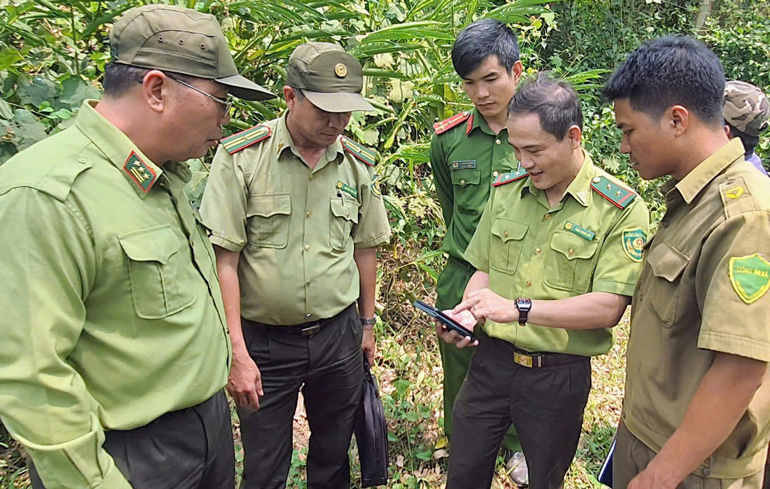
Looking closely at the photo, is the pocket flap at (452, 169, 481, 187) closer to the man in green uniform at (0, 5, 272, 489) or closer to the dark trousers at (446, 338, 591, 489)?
the dark trousers at (446, 338, 591, 489)

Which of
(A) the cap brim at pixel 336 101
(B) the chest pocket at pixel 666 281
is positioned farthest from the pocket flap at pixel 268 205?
(B) the chest pocket at pixel 666 281

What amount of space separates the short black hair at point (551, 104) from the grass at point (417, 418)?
187 cm

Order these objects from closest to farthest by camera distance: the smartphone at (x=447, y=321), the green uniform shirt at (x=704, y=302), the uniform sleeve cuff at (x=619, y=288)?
the green uniform shirt at (x=704, y=302), the uniform sleeve cuff at (x=619, y=288), the smartphone at (x=447, y=321)

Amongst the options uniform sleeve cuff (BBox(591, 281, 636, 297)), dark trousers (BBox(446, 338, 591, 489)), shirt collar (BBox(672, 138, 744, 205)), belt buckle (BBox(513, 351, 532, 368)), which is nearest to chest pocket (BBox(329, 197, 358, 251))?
dark trousers (BBox(446, 338, 591, 489))

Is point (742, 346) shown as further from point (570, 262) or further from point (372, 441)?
point (372, 441)

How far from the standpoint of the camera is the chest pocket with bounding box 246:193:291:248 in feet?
6.77

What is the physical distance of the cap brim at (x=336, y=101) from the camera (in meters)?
1.94

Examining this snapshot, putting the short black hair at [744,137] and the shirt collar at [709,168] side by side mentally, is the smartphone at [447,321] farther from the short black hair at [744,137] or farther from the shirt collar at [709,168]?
the short black hair at [744,137]

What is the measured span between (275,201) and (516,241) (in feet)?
3.03

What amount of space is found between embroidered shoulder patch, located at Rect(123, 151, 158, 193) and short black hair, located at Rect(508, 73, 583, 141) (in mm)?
1173

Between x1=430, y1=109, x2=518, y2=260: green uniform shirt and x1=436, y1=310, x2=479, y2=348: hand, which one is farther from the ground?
x1=430, y1=109, x2=518, y2=260: green uniform shirt

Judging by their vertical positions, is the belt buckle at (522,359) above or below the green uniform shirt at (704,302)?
below

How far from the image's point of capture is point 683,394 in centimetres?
140

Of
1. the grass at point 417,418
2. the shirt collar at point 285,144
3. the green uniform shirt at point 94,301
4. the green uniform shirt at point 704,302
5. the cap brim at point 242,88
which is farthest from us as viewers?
the grass at point 417,418
